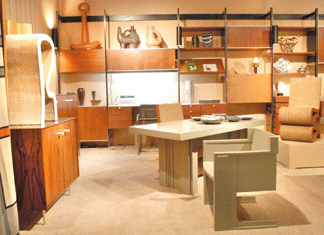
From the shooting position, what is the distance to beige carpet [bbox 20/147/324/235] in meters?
1.92

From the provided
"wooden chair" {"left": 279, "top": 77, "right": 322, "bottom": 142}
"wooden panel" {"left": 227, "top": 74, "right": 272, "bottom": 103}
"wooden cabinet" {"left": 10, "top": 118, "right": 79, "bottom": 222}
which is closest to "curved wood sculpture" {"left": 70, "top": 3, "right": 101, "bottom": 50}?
"wooden panel" {"left": 227, "top": 74, "right": 272, "bottom": 103}

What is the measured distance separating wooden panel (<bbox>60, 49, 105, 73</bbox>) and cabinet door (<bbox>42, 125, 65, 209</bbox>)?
2762mm

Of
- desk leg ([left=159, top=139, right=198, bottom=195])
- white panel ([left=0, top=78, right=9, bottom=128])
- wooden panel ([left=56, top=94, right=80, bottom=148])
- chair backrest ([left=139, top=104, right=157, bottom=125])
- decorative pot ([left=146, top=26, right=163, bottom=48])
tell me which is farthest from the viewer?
decorative pot ([left=146, top=26, right=163, bottom=48])

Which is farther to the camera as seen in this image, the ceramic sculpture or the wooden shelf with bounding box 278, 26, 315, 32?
the wooden shelf with bounding box 278, 26, 315, 32

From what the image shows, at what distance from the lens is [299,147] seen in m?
3.29

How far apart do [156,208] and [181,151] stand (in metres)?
0.57

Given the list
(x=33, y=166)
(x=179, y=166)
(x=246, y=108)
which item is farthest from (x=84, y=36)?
(x=33, y=166)

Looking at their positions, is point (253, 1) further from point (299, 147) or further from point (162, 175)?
point (162, 175)

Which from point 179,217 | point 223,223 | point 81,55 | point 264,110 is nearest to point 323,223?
point 223,223

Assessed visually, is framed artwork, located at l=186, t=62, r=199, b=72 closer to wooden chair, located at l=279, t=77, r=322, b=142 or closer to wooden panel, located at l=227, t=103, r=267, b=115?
wooden panel, located at l=227, t=103, r=267, b=115

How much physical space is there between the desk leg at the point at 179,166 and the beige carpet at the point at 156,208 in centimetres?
9

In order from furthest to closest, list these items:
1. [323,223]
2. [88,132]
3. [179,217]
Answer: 1. [88,132]
2. [179,217]
3. [323,223]

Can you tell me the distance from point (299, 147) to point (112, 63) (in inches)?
125

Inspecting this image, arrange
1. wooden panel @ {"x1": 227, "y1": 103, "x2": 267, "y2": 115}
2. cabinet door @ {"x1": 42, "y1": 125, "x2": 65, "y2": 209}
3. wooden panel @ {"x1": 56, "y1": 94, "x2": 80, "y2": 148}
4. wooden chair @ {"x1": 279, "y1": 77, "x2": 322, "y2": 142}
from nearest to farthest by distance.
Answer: cabinet door @ {"x1": 42, "y1": 125, "x2": 65, "y2": 209}, wooden chair @ {"x1": 279, "y1": 77, "x2": 322, "y2": 142}, wooden panel @ {"x1": 56, "y1": 94, "x2": 80, "y2": 148}, wooden panel @ {"x1": 227, "y1": 103, "x2": 267, "y2": 115}
